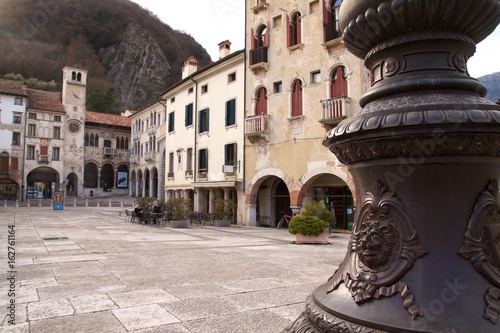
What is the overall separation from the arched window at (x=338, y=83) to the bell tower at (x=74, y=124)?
47.3 metres

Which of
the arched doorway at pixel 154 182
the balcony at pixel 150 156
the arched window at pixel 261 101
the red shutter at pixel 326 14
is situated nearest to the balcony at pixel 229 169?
the arched window at pixel 261 101

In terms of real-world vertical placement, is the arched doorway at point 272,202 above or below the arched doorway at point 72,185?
below

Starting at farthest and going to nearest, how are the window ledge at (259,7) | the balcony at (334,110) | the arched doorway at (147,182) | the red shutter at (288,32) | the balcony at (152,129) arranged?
the arched doorway at (147,182) < the balcony at (152,129) < the window ledge at (259,7) < the red shutter at (288,32) < the balcony at (334,110)

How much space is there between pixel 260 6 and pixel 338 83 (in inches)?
289

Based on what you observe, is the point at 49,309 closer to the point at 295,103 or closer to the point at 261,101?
the point at 295,103

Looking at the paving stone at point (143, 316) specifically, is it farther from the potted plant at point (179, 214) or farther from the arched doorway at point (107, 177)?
the arched doorway at point (107, 177)

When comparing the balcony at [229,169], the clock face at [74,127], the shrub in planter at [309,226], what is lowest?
the shrub in planter at [309,226]

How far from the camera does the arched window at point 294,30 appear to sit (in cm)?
2002

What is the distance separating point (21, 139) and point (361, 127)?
2269 inches

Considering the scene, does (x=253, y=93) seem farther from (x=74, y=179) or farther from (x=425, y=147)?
(x=74, y=179)

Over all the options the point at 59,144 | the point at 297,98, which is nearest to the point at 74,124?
the point at 59,144

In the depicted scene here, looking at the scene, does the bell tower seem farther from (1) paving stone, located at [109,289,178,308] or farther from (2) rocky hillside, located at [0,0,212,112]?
(1) paving stone, located at [109,289,178,308]

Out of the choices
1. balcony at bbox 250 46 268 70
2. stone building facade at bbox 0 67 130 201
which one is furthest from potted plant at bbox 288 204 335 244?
stone building facade at bbox 0 67 130 201

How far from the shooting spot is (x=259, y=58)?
21.5 metres
